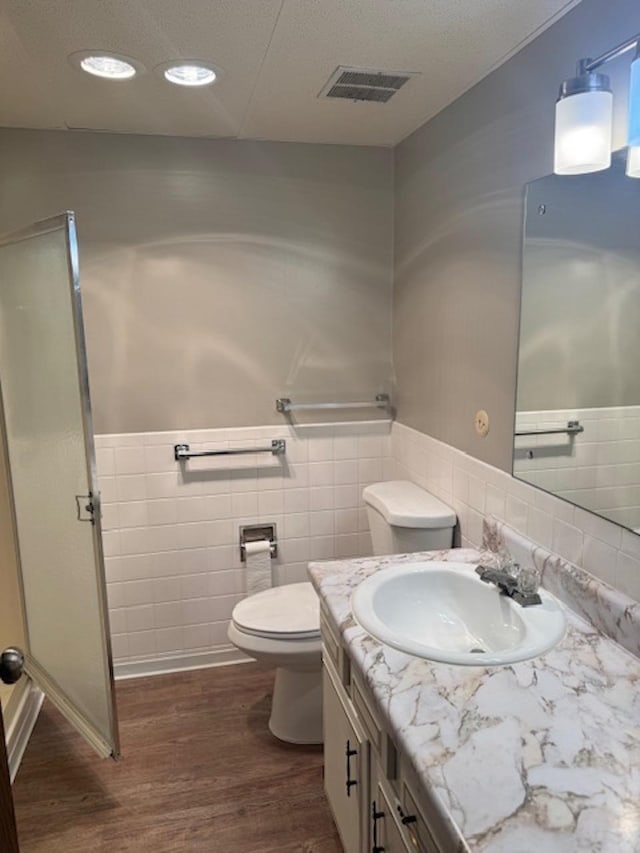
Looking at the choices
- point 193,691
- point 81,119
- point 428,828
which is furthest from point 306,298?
point 428,828

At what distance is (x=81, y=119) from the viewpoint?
2.27 meters

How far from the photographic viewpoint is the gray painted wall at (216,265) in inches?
96.4

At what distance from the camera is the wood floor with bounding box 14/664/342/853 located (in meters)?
1.88

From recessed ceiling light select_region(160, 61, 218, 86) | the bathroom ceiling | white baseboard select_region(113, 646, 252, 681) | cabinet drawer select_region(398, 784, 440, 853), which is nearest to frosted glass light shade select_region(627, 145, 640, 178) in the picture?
the bathroom ceiling

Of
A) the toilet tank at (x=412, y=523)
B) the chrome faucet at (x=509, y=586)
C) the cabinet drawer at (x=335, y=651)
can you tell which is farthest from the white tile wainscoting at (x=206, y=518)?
the chrome faucet at (x=509, y=586)

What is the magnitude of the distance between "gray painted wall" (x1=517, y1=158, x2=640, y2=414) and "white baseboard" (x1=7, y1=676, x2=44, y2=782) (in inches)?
84.5

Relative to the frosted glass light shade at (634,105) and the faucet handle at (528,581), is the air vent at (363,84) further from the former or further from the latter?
the faucet handle at (528,581)

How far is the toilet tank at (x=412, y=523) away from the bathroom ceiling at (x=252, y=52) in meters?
1.43

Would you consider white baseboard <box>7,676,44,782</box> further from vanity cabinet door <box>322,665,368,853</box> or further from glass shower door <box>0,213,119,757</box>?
vanity cabinet door <box>322,665,368,853</box>

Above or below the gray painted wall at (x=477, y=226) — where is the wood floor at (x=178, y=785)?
below

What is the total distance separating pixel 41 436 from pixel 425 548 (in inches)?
58.1

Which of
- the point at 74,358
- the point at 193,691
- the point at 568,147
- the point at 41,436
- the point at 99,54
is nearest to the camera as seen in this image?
the point at 568,147

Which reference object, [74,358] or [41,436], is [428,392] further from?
[41,436]

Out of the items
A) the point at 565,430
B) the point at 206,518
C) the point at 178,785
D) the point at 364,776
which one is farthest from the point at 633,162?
the point at 178,785
